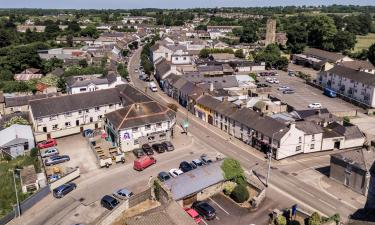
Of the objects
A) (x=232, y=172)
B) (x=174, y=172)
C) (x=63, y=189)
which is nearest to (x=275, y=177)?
(x=232, y=172)

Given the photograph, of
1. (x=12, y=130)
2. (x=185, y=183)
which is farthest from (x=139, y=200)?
(x=12, y=130)

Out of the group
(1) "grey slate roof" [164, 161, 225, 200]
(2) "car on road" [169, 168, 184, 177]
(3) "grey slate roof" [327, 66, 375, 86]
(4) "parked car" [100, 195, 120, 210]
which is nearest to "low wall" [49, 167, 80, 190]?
(4) "parked car" [100, 195, 120, 210]

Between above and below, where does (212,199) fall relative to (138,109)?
below

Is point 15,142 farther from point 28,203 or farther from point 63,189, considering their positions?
point 28,203

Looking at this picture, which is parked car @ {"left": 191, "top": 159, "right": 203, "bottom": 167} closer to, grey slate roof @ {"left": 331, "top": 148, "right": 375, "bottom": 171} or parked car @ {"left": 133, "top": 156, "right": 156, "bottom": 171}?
parked car @ {"left": 133, "top": 156, "right": 156, "bottom": 171}

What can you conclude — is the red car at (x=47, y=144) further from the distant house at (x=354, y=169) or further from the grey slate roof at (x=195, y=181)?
the distant house at (x=354, y=169)

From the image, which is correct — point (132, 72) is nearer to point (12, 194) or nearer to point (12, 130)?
point (12, 130)
